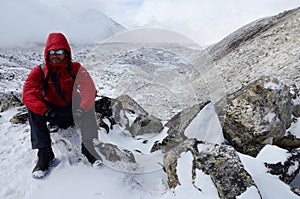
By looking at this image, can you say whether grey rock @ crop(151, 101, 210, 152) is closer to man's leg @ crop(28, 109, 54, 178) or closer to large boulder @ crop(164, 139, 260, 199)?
large boulder @ crop(164, 139, 260, 199)

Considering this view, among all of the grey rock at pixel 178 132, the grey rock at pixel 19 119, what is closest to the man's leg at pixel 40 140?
the grey rock at pixel 178 132

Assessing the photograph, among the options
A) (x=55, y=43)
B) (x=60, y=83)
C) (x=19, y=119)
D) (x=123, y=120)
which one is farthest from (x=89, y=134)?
(x=19, y=119)

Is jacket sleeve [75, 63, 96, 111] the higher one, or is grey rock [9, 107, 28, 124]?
jacket sleeve [75, 63, 96, 111]

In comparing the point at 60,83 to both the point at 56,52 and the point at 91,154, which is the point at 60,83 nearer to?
the point at 56,52

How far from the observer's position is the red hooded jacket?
411 cm

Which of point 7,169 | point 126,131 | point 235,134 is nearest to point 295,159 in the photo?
point 235,134

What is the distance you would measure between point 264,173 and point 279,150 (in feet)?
2.03

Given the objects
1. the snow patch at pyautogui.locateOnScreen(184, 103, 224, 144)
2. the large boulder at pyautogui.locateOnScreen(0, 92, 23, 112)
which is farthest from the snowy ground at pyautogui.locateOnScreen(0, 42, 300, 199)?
the large boulder at pyautogui.locateOnScreen(0, 92, 23, 112)

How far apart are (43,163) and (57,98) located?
119cm

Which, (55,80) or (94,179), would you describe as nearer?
(94,179)

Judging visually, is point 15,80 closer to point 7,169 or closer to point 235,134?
point 7,169

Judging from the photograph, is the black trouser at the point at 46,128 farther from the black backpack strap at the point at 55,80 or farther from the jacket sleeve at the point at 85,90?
the black backpack strap at the point at 55,80

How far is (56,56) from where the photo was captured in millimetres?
4199

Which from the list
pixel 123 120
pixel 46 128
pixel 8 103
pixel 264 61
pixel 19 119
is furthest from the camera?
pixel 264 61
